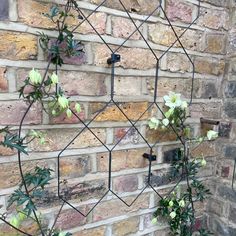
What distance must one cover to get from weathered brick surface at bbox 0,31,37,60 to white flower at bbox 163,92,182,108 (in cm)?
48

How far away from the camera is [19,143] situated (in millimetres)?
755

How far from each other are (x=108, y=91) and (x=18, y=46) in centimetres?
32

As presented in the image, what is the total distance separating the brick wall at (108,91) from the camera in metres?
0.81

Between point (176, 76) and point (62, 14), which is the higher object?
point (62, 14)

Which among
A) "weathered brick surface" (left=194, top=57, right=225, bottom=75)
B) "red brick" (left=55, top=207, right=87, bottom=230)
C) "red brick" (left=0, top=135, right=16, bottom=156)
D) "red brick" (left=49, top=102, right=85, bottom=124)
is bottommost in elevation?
"red brick" (left=55, top=207, right=87, bottom=230)

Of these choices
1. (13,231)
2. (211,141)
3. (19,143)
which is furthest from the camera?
(211,141)

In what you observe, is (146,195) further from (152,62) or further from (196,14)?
(196,14)

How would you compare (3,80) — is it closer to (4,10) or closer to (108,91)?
(4,10)

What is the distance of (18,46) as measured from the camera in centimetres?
79

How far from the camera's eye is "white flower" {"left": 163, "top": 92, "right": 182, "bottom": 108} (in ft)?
3.36

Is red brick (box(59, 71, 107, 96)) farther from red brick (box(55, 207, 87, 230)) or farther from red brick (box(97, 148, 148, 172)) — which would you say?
red brick (box(55, 207, 87, 230))

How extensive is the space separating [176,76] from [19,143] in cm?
64

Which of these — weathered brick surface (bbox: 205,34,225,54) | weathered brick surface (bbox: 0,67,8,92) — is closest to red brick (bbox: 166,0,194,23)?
weathered brick surface (bbox: 205,34,225,54)

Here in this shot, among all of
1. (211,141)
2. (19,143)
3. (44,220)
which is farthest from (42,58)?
(211,141)
